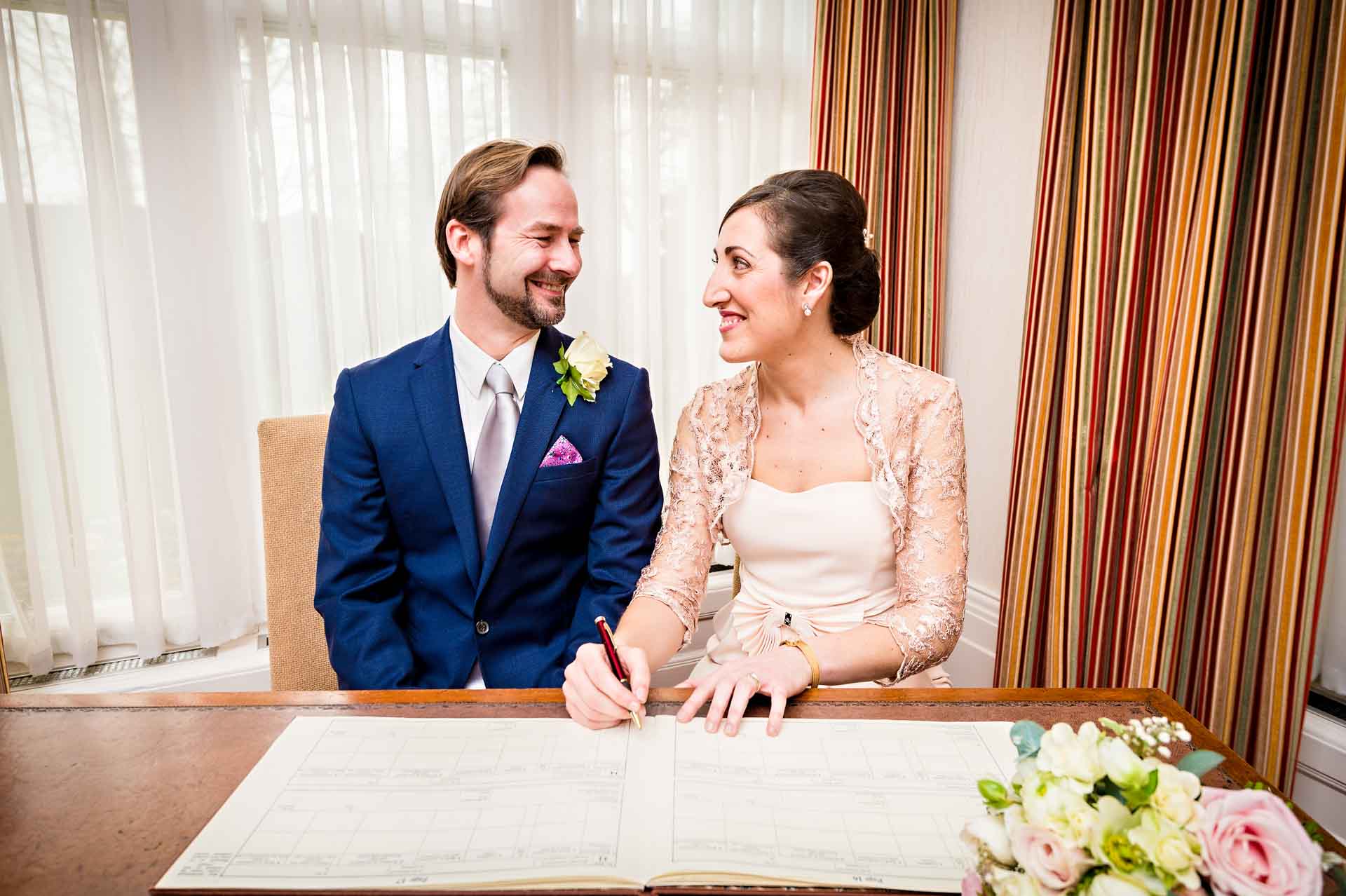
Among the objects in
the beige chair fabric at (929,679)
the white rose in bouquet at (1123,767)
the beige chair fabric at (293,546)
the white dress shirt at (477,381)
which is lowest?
the beige chair fabric at (929,679)

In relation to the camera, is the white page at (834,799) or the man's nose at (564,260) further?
the man's nose at (564,260)

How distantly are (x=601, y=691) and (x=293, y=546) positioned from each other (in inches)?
45.8

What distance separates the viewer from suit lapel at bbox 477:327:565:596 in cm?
171

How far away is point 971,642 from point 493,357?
7.24 ft

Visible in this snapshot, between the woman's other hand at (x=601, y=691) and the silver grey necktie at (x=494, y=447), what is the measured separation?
2.22ft

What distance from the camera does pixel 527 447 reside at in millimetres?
1737

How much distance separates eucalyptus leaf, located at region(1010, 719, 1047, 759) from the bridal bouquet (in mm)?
25

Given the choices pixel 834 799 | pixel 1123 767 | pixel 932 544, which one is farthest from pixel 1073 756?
pixel 932 544

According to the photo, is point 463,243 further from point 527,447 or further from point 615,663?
point 615,663

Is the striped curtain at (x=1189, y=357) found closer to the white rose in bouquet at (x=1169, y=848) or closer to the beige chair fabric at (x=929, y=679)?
the beige chair fabric at (x=929, y=679)

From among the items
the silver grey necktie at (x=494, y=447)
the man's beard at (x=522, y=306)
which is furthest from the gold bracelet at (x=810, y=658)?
the man's beard at (x=522, y=306)

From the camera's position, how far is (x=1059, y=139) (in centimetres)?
242

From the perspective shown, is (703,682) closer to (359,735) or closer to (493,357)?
(359,735)

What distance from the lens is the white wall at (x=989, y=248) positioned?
2730 millimetres
